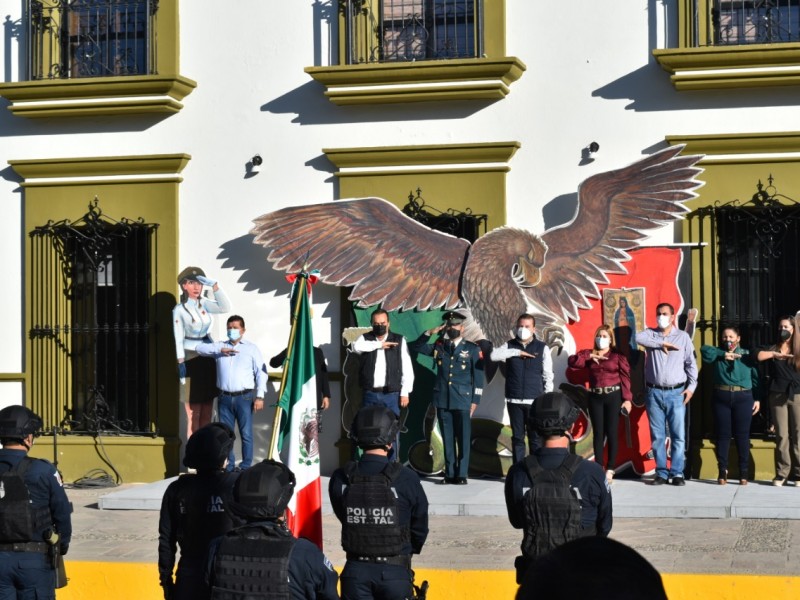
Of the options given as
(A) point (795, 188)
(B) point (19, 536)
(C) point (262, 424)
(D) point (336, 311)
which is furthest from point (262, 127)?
(B) point (19, 536)

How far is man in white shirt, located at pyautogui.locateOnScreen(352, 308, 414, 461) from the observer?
14531 millimetres

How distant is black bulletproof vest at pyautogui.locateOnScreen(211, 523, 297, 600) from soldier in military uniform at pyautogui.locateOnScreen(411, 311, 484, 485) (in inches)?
339

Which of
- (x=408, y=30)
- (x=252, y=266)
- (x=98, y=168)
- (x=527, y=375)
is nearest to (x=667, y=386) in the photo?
(x=527, y=375)

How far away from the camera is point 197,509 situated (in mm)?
7301

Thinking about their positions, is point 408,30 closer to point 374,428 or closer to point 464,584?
point 464,584

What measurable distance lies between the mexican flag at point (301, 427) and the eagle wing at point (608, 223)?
471 cm

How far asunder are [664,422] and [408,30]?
534 centimetres

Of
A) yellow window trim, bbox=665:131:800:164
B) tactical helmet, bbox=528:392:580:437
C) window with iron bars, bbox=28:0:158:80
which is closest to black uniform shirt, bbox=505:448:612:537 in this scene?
tactical helmet, bbox=528:392:580:437

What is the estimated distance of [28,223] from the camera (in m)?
16.4

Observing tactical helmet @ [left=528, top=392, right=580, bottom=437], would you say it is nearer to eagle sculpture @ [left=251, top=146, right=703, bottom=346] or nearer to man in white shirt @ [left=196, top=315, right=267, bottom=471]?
eagle sculpture @ [left=251, top=146, right=703, bottom=346]

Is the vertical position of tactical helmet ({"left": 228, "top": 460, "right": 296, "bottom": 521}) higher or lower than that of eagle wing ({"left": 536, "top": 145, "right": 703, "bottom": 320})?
lower

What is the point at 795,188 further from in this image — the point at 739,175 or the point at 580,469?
the point at 580,469

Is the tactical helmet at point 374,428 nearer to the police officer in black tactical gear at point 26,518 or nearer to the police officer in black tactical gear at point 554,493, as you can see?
the police officer in black tactical gear at point 554,493

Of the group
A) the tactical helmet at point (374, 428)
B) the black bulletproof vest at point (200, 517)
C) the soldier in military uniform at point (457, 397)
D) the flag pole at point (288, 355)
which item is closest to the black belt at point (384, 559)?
the tactical helmet at point (374, 428)
